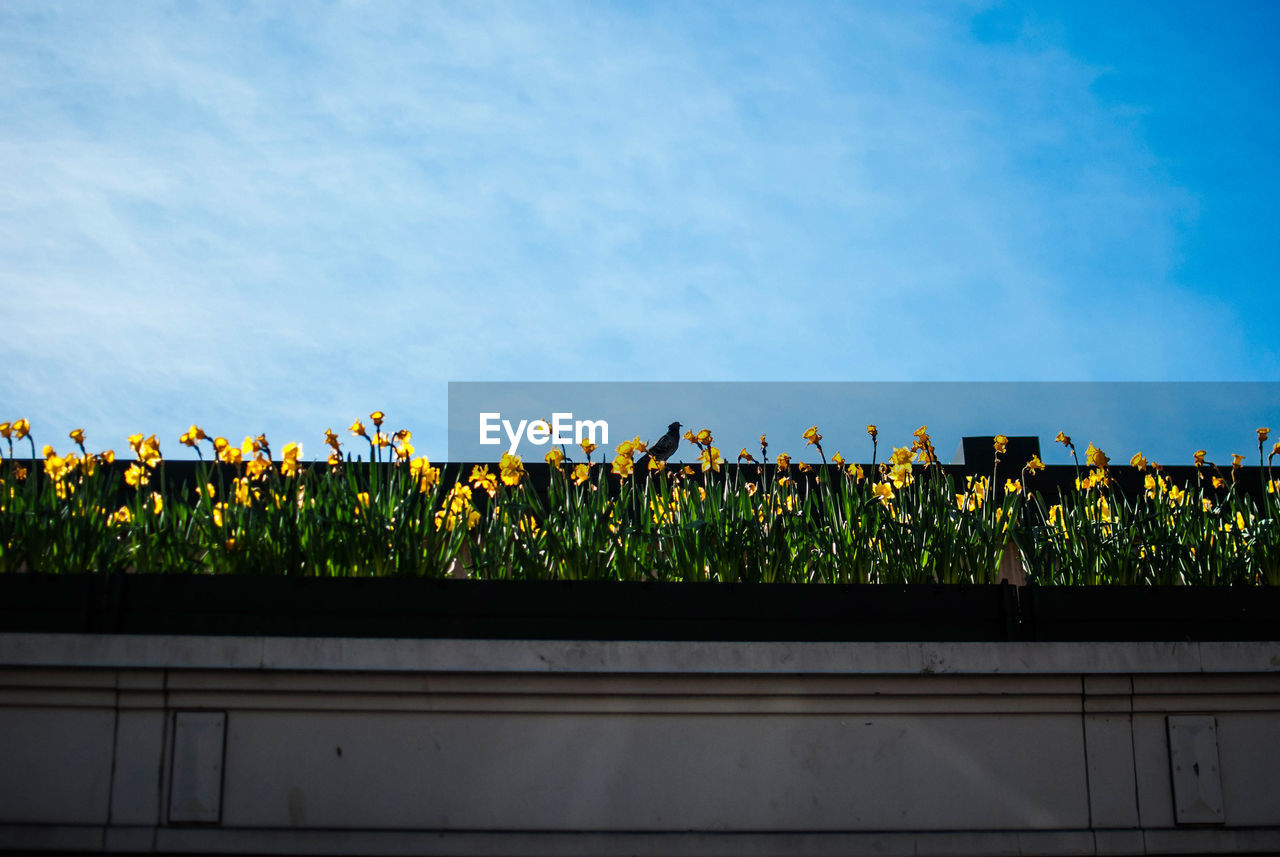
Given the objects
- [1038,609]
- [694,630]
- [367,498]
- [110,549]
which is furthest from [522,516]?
[1038,609]

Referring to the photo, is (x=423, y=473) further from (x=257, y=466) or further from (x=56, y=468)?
(x=56, y=468)

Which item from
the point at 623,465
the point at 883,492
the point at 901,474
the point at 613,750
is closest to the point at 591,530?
the point at 623,465

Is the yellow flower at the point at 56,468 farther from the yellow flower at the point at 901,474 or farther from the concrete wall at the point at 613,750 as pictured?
the yellow flower at the point at 901,474

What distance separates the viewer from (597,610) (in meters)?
2.64

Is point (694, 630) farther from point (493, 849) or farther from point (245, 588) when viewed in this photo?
point (245, 588)

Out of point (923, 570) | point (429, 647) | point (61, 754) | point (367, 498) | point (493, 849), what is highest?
point (367, 498)

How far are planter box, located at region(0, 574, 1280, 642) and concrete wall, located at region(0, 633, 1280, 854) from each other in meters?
0.13

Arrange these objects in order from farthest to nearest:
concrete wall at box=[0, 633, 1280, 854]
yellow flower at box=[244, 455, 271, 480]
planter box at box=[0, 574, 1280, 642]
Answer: yellow flower at box=[244, 455, 271, 480], planter box at box=[0, 574, 1280, 642], concrete wall at box=[0, 633, 1280, 854]

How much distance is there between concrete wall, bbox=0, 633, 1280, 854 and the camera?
7.93ft

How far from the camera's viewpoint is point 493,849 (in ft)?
→ 7.89

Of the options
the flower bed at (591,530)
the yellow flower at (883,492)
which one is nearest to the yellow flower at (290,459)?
the flower bed at (591,530)

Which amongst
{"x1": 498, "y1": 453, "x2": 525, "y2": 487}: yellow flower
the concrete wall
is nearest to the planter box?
the concrete wall

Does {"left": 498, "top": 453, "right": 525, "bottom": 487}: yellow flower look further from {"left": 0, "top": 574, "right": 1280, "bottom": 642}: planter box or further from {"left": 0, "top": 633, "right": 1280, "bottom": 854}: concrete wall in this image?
{"left": 0, "top": 633, "right": 1280, "bottom": 854}: concrete wall

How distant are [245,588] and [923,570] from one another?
1878mm
